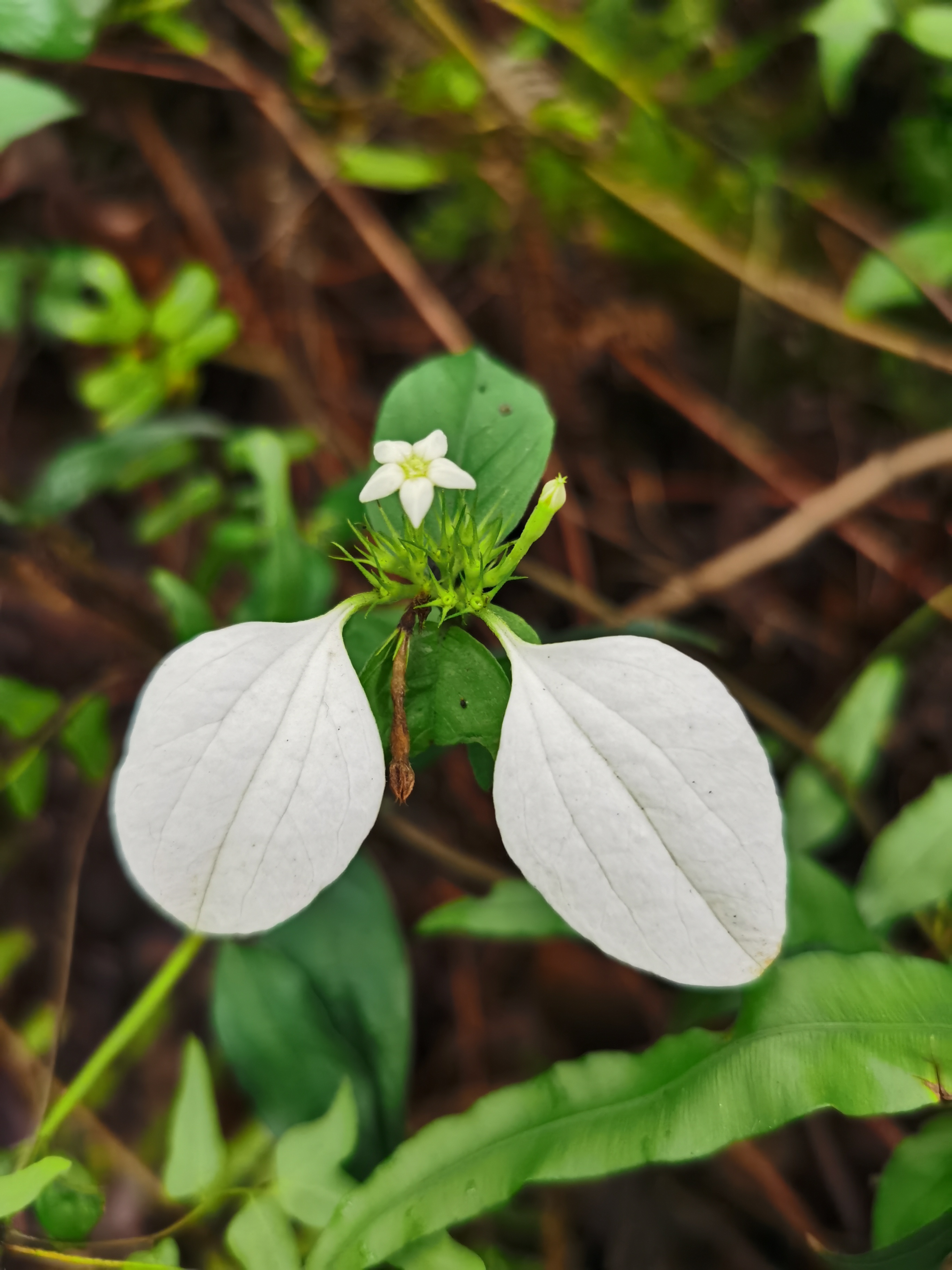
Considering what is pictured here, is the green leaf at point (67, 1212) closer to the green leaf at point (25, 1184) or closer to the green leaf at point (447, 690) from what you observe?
the green leaf at point (25, 1184)

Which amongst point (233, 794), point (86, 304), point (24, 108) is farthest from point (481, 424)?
point (86, 304)

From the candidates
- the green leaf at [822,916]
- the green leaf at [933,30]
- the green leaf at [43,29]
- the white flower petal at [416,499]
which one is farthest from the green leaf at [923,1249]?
the green leaf at [43,29]

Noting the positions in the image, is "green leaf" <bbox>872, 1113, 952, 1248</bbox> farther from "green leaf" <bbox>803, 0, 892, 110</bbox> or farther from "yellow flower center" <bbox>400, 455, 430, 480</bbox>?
"green leaf" <bbox>803, 0, 892, 110</bbox>

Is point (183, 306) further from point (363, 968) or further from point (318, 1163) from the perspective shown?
point (318, 1163)

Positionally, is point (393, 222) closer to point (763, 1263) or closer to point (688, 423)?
point (688, 423)

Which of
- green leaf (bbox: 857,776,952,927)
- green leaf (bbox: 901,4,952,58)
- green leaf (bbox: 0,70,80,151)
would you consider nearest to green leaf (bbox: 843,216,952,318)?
green leaf (bbox: 901,4,952,58)

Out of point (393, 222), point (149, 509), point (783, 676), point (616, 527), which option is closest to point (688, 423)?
point (616, 527)
